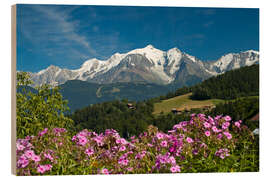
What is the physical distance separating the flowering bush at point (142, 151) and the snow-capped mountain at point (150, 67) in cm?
168

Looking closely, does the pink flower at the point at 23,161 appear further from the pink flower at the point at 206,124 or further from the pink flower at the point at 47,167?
the pink flower at the point at 206,124

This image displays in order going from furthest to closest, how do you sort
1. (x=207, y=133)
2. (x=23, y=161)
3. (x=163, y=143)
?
(x=207, y=133)
(x=163, y=143)
(x=23, y=161)

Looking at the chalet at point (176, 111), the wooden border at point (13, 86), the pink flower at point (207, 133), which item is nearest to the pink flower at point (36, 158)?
the wooden border at point (13, 86)

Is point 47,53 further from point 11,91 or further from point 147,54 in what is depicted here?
point 147,54

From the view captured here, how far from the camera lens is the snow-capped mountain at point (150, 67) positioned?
19.5ft

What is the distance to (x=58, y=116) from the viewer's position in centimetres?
611

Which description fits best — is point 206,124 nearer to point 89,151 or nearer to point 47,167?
point 89,151

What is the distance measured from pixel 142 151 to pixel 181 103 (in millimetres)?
3454

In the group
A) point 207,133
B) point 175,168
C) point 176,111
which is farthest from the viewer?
point 176,111

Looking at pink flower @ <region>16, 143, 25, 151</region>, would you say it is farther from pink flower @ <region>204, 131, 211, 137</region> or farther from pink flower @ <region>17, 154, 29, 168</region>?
pink flower @ <region>204, 131, 211, 137</region>

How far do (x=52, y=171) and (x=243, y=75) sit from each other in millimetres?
4434

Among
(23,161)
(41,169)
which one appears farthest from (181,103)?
(23,161)

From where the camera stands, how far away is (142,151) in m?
4.46
